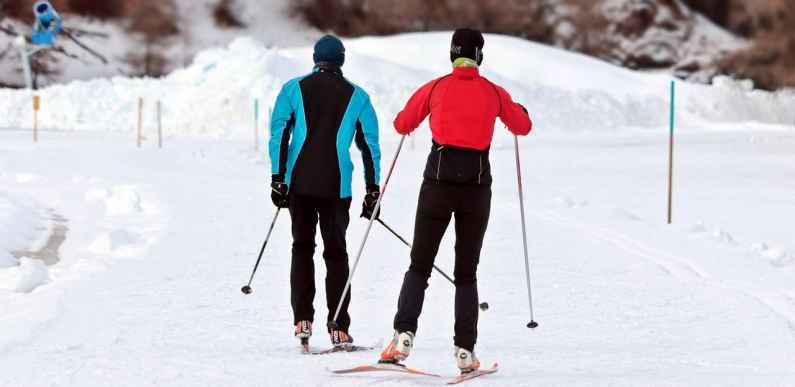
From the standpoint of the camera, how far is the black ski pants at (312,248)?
5.91 metres

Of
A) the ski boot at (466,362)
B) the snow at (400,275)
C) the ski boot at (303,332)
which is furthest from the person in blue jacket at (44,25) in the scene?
the ski boot at (466,362)

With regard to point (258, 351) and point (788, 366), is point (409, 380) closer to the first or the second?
point (258, 351)

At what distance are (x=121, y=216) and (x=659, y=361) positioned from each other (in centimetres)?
885

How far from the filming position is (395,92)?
43.6 m

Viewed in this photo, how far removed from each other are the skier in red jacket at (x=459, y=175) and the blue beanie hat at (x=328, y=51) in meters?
0.68

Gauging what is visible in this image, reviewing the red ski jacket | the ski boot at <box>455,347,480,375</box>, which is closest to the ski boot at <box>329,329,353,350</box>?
the ski boot at <box>455,347,480,375</box>

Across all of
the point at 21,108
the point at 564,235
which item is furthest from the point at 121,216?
the point at 21,108

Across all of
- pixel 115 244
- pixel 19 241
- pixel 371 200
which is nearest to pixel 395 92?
pixel 19 241

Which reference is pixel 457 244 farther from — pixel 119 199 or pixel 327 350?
pixel 119 199

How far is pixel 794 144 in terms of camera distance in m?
35.8

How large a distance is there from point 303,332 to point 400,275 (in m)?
3.53

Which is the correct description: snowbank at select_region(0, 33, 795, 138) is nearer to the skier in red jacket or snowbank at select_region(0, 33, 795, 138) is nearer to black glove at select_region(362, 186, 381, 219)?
black glove at select_region(362, 186, 381, 219)

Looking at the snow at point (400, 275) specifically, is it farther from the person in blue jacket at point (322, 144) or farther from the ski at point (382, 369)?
the person in blue jacket at point (322, 144)

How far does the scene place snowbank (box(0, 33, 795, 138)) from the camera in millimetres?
42438
